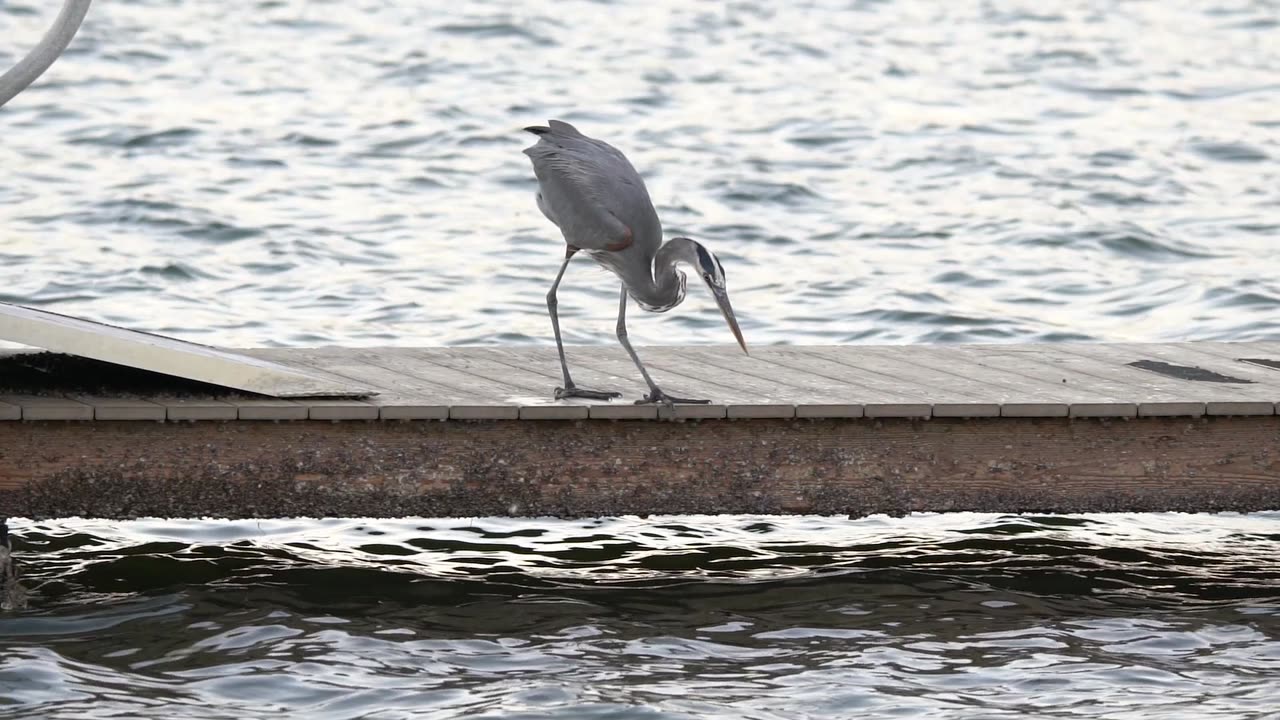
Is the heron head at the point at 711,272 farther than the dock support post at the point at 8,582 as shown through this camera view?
No

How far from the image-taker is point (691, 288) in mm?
15000

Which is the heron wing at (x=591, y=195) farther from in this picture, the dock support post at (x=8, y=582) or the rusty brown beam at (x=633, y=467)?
the dock support post at (x=8, y=582)

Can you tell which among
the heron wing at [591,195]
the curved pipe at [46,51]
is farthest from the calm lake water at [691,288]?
the curved pipe at [46,51]

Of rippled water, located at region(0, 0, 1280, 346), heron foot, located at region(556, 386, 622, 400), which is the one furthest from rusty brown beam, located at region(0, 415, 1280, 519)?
rippled water, located at region(0, 0, 1280, 346)

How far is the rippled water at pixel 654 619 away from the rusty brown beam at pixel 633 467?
478 mm

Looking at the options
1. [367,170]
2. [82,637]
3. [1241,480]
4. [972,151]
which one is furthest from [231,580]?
[972,151]

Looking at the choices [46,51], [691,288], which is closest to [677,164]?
[691,288]

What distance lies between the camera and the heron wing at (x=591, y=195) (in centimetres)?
734

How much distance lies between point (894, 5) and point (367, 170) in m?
12.5

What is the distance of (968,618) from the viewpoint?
762 centimetres

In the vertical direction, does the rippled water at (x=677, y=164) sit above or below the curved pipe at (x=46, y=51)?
below

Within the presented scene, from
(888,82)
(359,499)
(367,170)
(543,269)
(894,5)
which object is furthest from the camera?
(894,5)

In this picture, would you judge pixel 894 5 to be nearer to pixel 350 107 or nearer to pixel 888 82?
pixel 888 82

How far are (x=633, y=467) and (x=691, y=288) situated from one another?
25.4ft
